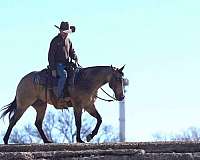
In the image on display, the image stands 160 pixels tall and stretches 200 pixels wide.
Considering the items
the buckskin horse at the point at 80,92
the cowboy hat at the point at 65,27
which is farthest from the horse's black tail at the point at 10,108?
the cowboy hat at the point at 65,27

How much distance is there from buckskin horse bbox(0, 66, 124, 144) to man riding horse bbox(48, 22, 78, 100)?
11.4 inches

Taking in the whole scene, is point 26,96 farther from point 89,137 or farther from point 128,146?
point 128,146

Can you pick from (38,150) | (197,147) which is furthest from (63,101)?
(197,147)

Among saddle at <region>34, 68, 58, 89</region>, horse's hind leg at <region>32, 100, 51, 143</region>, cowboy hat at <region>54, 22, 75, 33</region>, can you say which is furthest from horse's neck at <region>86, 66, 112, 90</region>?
horse's hind leg at <region>32, 100, 51, 143</region>

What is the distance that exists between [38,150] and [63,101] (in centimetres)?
337

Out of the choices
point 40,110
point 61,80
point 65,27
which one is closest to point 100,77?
point 61,80

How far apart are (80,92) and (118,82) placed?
0.99 m

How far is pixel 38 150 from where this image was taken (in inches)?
656

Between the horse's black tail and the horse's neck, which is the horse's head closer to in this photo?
the horse's neck

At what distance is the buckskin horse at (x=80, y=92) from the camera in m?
19.5

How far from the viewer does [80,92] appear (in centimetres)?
1948

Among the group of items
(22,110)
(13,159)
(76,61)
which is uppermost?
(76,61)

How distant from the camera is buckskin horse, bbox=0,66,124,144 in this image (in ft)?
63.8

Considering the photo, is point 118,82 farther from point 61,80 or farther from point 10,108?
point 10,108
